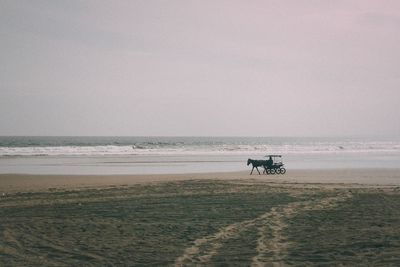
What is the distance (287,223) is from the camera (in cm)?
1174

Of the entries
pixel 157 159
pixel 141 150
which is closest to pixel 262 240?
pixel 157 159

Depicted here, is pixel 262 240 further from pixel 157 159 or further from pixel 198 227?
pixel 157 159

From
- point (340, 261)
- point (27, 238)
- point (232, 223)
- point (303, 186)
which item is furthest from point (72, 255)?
point (303, 186)

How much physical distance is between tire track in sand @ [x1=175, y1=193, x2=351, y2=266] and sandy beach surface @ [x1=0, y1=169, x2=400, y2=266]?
0.07ft

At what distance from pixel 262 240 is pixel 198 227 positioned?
212cm

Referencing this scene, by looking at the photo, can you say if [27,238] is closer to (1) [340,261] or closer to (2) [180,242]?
(2) [180,242]

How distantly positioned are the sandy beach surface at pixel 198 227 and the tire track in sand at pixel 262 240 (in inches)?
0.9

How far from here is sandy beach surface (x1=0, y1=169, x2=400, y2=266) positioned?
8.58m

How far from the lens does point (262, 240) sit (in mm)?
9906

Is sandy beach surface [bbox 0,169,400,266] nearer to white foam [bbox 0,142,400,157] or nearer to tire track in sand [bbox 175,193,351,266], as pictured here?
tire track in sand [bbox 175,193,351,266]

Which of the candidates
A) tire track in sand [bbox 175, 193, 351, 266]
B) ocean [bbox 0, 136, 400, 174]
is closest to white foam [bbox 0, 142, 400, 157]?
ocean [bbox 0, 136, 400, 174]

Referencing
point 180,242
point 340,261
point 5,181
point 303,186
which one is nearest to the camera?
point 340,261

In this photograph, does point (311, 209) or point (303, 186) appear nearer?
point (311, 209)

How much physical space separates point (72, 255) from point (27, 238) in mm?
2005
